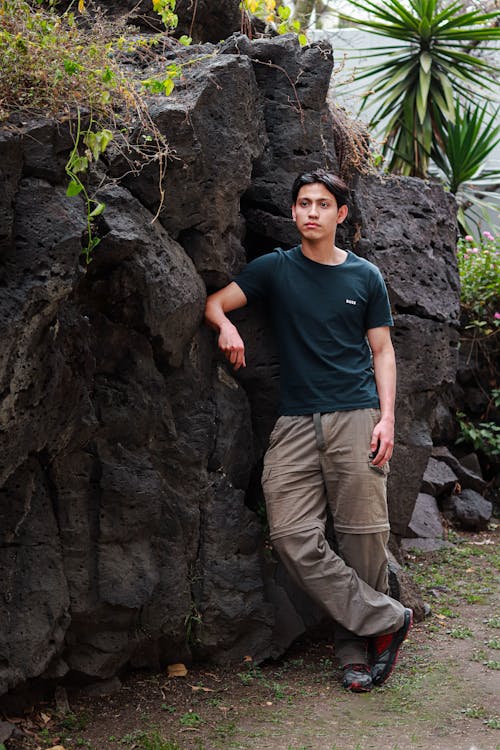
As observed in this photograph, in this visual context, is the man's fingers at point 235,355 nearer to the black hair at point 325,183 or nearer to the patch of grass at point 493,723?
the black hair at point 325,183

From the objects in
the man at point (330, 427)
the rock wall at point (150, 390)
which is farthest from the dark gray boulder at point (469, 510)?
the man at point (330, 427)

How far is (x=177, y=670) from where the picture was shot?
422cm

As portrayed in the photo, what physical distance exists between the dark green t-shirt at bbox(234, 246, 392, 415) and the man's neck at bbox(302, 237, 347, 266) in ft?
0.10

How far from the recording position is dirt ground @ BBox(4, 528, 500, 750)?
3.56 meters

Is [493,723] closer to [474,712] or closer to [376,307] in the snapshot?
[474,712]

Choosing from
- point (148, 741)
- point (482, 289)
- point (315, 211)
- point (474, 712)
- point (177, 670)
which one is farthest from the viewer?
point (482, 289)

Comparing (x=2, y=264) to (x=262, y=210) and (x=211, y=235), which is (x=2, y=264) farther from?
(x=262, y=210)

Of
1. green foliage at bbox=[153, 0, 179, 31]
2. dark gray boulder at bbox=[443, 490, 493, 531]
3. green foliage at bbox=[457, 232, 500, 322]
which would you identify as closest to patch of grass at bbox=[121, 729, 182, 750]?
green foliage at bbox=[153, 0, 179, 31]

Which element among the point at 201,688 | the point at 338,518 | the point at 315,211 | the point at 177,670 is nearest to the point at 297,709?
the point at 201,688

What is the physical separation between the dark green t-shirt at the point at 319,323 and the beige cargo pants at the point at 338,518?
0.33 feet

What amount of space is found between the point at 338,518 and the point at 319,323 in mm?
967

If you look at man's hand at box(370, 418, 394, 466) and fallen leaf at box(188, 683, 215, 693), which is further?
man's hand at box(370, 418, 394, 466)

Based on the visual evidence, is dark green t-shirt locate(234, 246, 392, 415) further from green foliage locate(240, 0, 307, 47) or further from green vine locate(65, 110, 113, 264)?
green foliage locate(240, 0, 307, 47)

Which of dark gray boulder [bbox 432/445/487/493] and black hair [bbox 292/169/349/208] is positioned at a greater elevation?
black hair [bbox 292/169/349/208]
